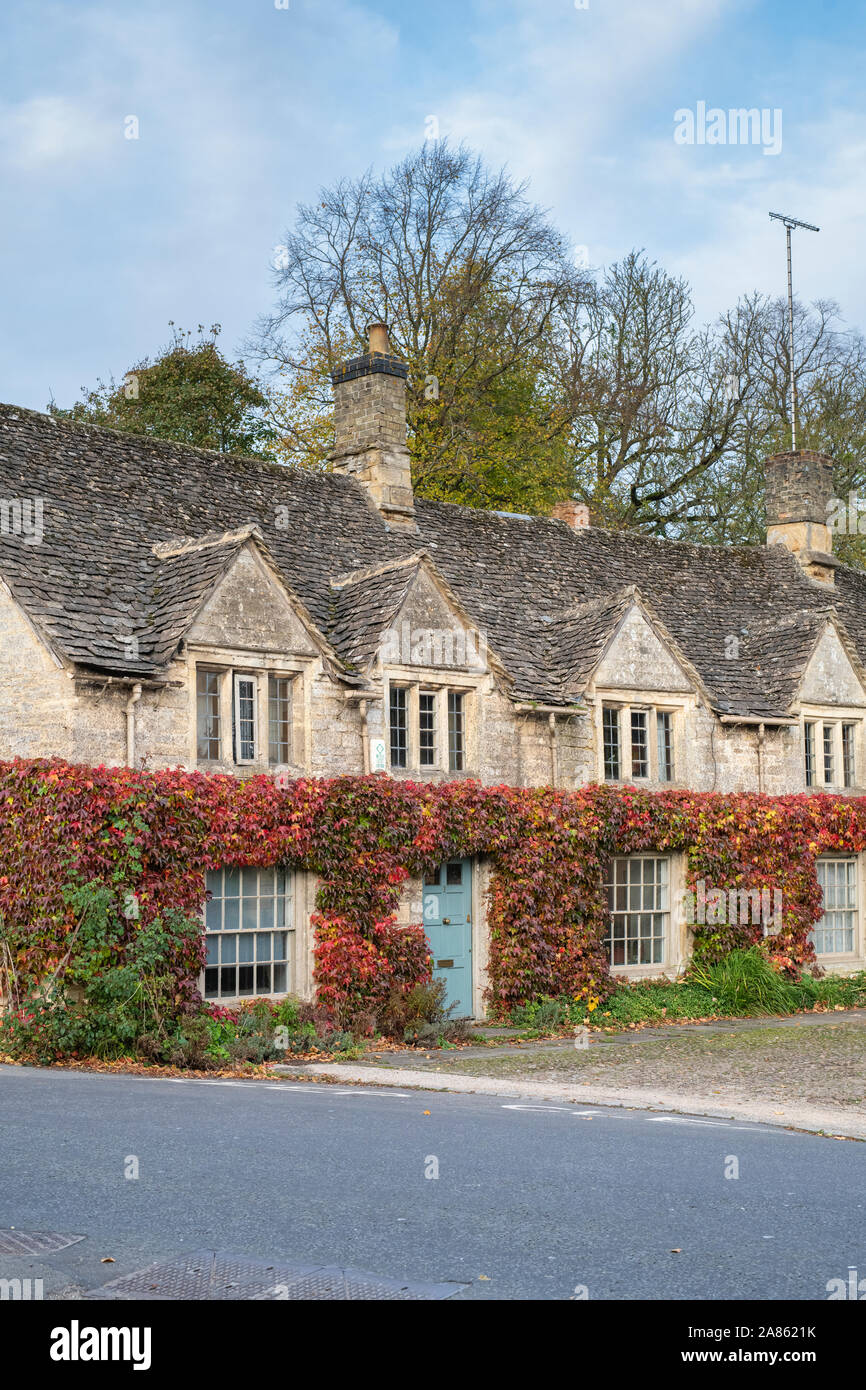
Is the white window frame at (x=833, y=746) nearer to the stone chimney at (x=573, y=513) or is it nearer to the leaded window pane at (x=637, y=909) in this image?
the leaded window pane at (x=637, y=909)

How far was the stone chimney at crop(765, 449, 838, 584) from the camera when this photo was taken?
30.3m

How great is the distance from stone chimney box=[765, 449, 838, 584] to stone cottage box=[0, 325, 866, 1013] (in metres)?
1.59

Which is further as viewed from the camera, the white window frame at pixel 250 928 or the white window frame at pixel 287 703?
the white window frame at pixel 287 703

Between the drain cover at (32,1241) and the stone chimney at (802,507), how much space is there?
25.7 metres

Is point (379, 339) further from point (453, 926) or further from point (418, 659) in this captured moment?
point (453, 926)

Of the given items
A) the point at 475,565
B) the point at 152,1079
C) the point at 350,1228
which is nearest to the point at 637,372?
the point at 475,565

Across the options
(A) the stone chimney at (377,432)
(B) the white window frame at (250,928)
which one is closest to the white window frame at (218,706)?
(B) the white window frame at (250,928)

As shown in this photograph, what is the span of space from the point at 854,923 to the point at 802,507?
9.50 metres

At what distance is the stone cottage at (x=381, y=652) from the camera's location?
17.3 m

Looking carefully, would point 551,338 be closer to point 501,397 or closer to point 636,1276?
point 501,397

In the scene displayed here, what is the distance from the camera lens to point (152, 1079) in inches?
531

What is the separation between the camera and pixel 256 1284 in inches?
239

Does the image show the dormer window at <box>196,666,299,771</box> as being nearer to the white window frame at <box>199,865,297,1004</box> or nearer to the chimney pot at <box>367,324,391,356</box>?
the white window frame at <box>199,865,297,1004</box>

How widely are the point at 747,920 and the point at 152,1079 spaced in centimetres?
1236
